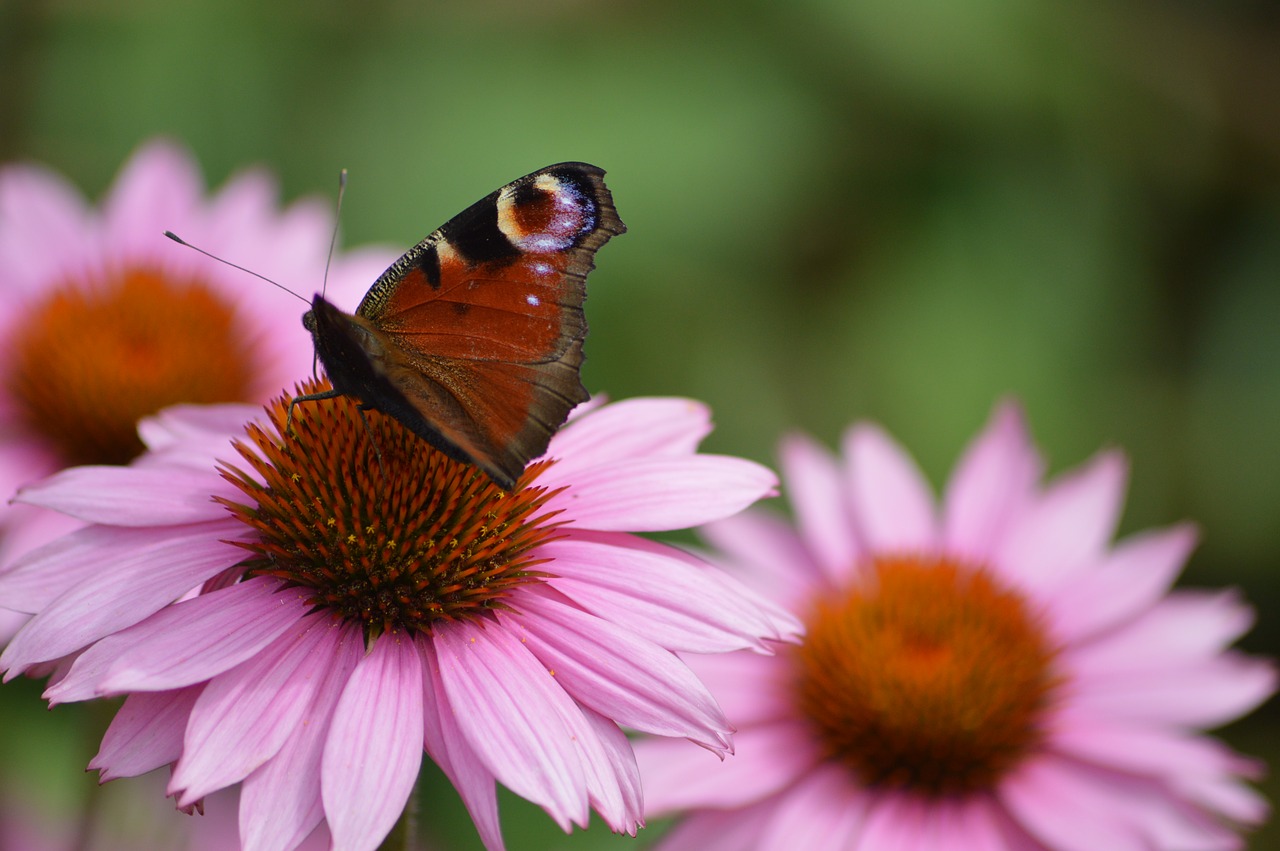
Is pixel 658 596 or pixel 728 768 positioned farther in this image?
pixel 728 768

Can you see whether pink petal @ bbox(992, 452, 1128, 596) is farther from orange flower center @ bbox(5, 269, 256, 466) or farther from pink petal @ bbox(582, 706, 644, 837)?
orange flower center @ bbox(5, 269, 256, 466)

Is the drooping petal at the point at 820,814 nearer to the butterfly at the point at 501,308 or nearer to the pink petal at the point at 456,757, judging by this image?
the pink petal at the point at 456,757

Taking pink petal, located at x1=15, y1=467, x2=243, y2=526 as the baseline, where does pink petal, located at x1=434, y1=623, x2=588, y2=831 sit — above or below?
below

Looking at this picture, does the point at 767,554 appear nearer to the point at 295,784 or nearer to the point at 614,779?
the point at 614,779


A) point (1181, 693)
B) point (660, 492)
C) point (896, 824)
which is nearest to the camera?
point (660, 492)

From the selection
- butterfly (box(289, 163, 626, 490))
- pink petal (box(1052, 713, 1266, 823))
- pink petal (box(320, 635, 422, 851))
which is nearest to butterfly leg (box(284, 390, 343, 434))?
butterfly (box(289, 163, 626, 490))

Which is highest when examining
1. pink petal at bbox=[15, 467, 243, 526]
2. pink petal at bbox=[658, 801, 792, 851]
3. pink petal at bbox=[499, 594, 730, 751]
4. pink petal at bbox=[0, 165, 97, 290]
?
pink petal at bbox=[0, 165, 97, 290]

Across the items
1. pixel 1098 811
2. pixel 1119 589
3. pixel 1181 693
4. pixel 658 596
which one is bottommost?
pixel 1098 811

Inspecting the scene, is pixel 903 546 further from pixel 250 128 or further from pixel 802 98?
pixel 250 128

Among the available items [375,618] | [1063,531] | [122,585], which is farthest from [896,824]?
[122,585]

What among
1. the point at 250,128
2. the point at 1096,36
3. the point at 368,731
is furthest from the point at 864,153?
the point at 368,731
